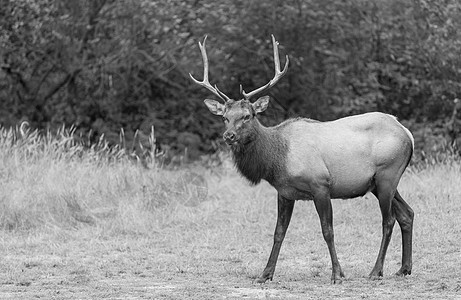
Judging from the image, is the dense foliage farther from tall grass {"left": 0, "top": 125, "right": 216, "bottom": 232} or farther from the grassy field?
tall grass {"left": 0, "top": 125, "right": 216, "bottom": 232}

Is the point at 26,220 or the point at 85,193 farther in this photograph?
the point at 85,193

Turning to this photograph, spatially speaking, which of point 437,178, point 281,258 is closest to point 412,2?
point 437,178

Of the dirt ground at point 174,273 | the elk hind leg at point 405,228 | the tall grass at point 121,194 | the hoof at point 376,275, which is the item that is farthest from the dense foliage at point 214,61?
the hoof at point 376,275

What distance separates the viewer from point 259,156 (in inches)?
367

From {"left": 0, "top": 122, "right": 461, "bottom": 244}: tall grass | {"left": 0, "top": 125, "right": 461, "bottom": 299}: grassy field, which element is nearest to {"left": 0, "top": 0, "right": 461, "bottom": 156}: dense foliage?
{"left": 0, "top": 125, "right": 461, "bottom": 299}: grassy field

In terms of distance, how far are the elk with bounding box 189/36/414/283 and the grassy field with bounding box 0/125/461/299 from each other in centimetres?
58

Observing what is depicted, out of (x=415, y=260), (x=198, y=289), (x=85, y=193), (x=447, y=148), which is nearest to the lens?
(x=198, y=289)

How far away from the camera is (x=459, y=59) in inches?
733

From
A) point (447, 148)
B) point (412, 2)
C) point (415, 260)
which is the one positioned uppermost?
point (412, 2)

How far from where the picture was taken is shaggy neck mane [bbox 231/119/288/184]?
9.31 metres

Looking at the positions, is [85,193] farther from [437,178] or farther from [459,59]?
[459,59]

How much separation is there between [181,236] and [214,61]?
775 centimetres

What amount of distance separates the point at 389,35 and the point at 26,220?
9.21 meters

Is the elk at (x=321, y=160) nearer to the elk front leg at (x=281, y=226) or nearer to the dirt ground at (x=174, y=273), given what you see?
the elk front leg at (x=281, y=226)
